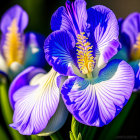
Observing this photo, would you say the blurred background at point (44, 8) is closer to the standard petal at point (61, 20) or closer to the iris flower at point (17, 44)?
the iris flower at point (17, 44)

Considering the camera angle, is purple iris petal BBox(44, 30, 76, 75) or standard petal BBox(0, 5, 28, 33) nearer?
purple iris petal BBox(44, 30, 76, 75)

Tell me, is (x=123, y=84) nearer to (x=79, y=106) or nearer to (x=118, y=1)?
(x=79, y=106)

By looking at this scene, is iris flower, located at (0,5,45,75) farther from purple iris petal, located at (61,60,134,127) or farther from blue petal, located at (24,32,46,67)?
purple iris petal, located at (61,60,134,127)

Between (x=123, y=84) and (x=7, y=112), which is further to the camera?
(x=7, y=112)

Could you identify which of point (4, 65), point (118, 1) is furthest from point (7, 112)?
point (118, 1)

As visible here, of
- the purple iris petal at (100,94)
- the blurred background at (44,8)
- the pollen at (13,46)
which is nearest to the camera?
the purple iris petal at (100,94)

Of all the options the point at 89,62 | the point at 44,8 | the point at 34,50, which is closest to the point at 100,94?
the point at 89,62

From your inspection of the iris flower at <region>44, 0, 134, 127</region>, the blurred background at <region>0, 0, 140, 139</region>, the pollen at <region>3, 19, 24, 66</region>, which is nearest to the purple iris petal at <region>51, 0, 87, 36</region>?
the iris flower at <region>44, 0, 134, 127</region>

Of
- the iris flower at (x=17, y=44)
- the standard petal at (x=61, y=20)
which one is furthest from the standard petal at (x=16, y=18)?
the standard petal at (x=61, y=20)
